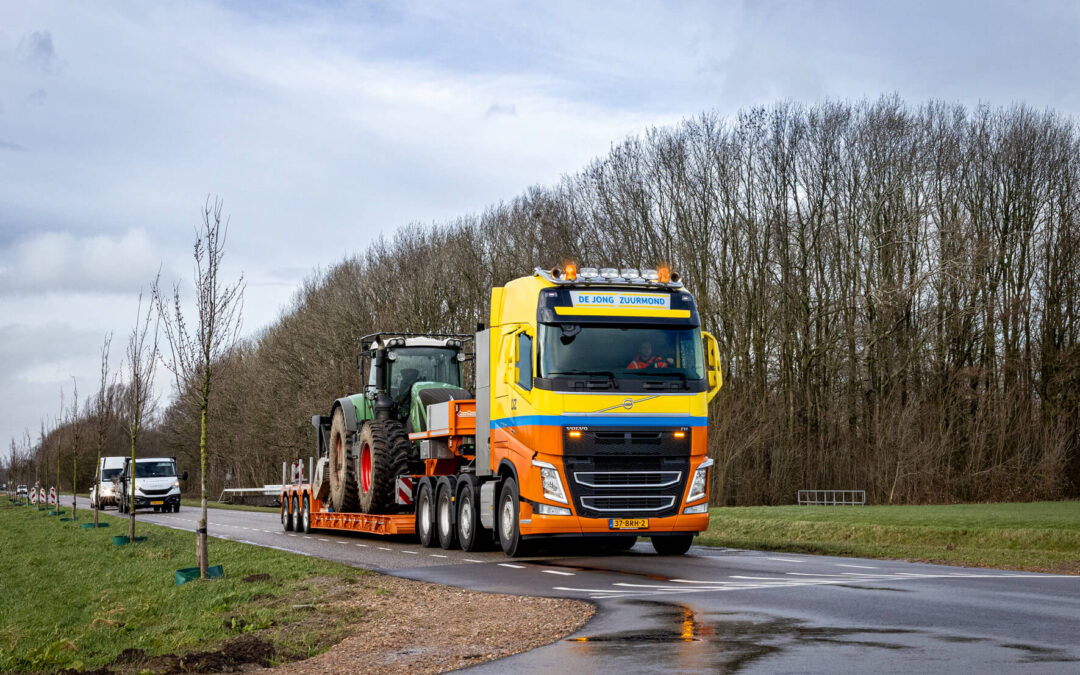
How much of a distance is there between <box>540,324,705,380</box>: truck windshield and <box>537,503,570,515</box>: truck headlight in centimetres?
192

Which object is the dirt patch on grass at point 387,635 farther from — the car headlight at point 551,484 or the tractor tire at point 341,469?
the tractor tire at point 341,469

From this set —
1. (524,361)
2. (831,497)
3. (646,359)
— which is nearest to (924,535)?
(646,359)

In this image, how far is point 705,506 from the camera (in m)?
18.2

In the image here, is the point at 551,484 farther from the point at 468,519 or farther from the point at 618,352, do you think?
the point at 468,519

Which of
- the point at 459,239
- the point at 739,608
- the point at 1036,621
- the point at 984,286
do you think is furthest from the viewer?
the point at 459,239

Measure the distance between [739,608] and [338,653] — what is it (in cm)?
387

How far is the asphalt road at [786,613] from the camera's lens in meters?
8.37

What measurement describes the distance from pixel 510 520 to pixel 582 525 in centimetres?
151

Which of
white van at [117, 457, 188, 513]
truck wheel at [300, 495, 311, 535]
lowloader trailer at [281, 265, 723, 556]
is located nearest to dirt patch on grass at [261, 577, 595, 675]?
lowloader trailer at [281, 265, 723, 556]

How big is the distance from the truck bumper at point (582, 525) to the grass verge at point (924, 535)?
3869 millimetres

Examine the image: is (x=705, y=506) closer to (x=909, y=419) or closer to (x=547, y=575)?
(x=547, y=575)

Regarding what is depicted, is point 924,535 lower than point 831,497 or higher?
higher

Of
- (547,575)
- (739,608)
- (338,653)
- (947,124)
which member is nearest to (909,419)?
(947,124)

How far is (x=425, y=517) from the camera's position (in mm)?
22234
